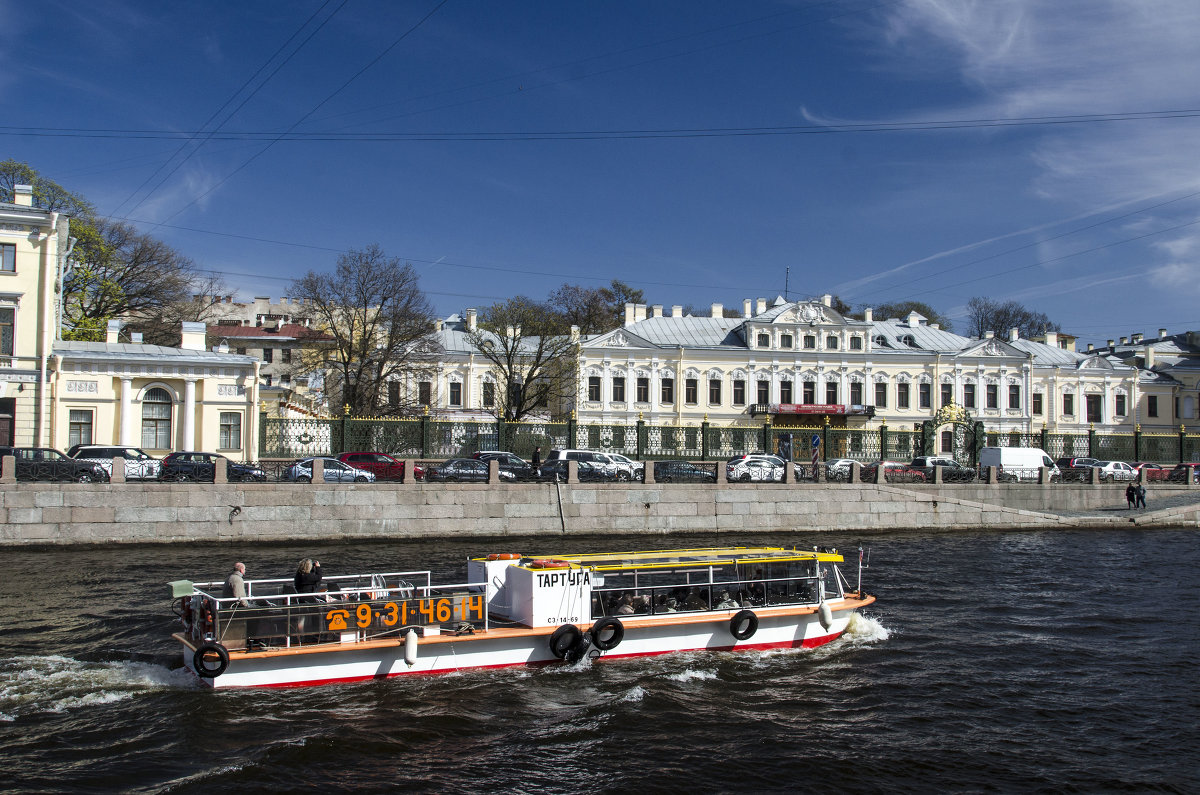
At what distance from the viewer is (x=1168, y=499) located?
33.6m

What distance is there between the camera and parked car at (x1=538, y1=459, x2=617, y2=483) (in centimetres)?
2669

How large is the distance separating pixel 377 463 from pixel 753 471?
11806mm

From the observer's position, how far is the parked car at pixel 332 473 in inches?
973

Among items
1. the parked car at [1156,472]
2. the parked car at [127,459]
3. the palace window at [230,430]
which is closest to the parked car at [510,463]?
the palace window at [230,430]

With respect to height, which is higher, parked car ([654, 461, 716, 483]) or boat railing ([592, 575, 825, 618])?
parked car ([654, 461, 716, 483])

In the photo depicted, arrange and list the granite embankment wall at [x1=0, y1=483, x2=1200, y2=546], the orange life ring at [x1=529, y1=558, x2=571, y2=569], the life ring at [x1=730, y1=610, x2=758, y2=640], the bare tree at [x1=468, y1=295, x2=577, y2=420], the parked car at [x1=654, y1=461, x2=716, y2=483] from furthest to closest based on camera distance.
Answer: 1. the bare tree at [x1=468, y1=295, x2=577, y2=420]
2. the parked car at [x1=654, y1=461, x2=716, y2=483]
3. the granite embankment wall at [x1=0, y1=483, x2=1200, y2=546]
4. the life ring at [x1=730, y1=610, x2=758, y2=640]
5. the orange life ring at [x1=529, y1=558, x2=571, y2=569]

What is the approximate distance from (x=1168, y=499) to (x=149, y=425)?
35.5 m

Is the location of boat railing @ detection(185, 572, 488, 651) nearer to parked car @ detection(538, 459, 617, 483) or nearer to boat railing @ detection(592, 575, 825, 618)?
boat railing @ detection(592, 575, 825, 618)

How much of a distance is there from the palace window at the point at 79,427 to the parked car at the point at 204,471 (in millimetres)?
5794

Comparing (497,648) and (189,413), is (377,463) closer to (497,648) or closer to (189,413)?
(189,413)

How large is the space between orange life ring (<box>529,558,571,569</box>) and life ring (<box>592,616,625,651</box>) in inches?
36.1

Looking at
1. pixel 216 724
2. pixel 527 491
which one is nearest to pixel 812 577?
pixel 216 724

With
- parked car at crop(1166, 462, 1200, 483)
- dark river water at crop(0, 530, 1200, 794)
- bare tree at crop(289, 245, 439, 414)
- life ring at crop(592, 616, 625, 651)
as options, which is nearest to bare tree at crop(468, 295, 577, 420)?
bare tree at crop(289, 245, 439, 414)

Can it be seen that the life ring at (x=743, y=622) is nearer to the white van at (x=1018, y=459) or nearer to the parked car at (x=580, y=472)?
the parked car at (x=580, y=472)
